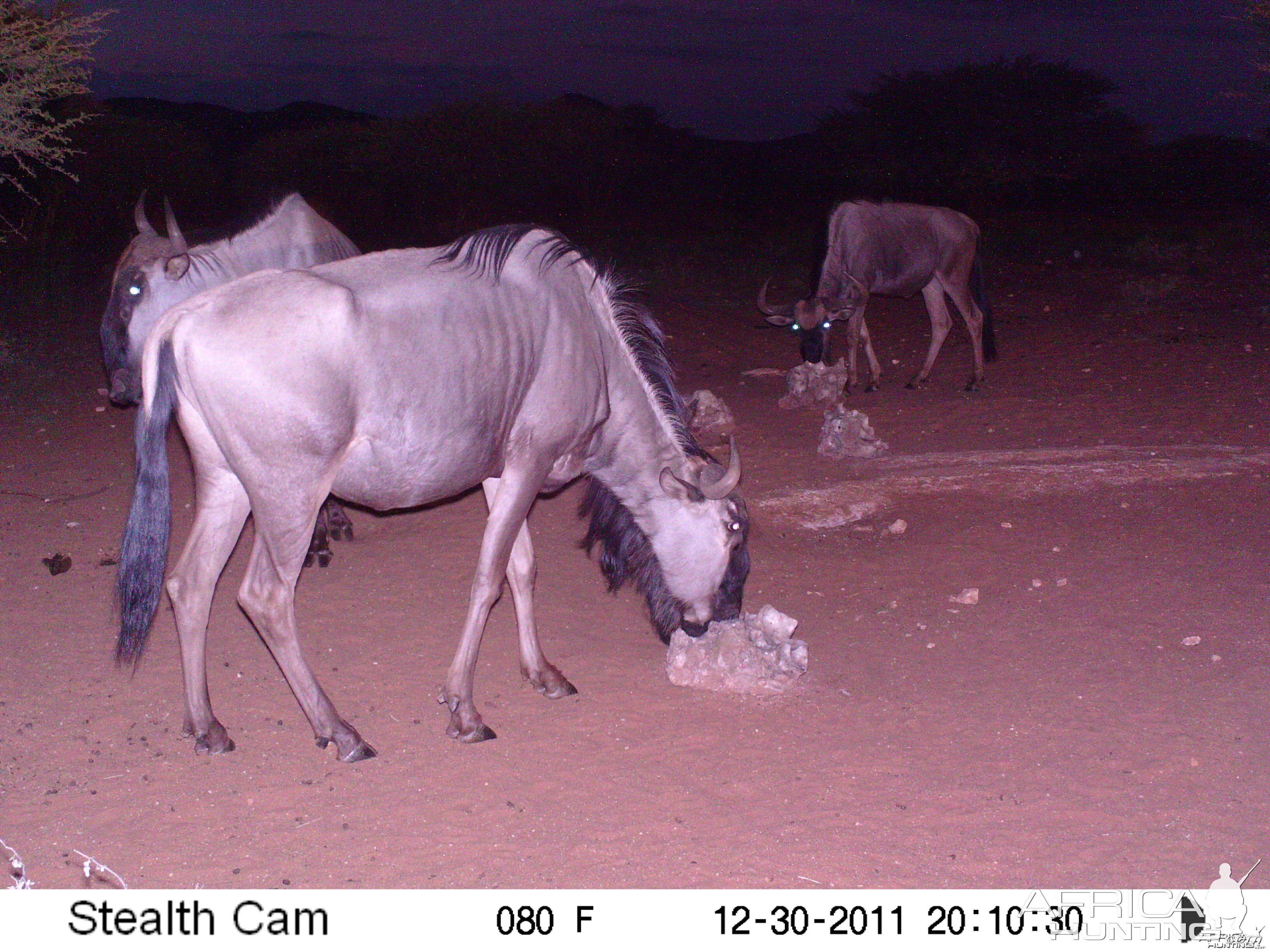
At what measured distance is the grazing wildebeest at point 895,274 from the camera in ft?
33.2

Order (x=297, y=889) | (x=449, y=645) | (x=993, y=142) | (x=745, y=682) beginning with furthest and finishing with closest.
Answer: (x=993, y=142) → (x=449, y=645) → (x=745, y=682) → (x=297, y=889)

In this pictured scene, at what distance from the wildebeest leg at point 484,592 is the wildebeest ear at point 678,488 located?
0.54 m

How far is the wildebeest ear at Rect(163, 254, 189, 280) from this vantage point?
507 cm

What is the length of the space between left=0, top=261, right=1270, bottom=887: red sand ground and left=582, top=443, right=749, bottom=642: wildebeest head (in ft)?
1.14

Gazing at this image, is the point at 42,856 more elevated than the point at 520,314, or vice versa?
the point at 520,314

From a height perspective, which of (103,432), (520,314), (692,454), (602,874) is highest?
(520,314)

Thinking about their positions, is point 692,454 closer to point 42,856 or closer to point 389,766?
point 389,766

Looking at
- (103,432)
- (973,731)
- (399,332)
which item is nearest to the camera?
(399,332)

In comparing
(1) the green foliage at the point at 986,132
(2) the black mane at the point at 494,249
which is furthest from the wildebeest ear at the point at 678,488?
(1) the green foliage at the point at 986,132

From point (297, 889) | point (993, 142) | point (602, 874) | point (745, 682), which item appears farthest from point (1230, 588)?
point (993, 142)

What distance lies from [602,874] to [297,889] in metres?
0.89

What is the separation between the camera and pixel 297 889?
3008mm

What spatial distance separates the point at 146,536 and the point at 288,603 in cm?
53

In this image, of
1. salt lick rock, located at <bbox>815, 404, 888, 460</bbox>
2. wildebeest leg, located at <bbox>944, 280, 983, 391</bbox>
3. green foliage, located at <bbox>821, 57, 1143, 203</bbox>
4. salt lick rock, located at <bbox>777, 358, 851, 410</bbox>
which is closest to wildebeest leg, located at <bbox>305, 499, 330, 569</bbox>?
salt lick rock, located at <bbox>815, 404, 888, 460</bbox>
